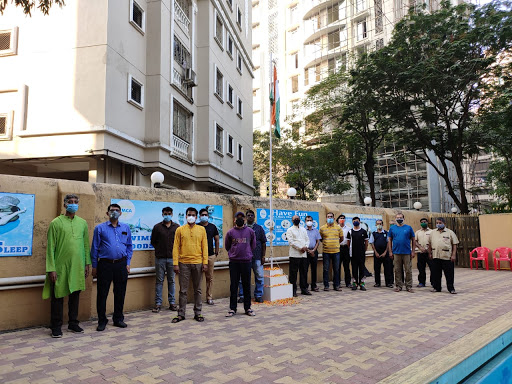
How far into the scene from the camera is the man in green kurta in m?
5.49

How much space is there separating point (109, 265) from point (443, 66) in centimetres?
1675

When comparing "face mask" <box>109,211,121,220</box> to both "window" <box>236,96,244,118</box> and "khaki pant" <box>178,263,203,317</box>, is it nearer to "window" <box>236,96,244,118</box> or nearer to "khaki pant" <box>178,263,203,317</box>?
"khaki pant" <box>178,263,203,317</box>

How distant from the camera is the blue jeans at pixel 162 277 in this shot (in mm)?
7047

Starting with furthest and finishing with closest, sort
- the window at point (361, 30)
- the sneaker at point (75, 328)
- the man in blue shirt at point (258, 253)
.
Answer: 1. the window at point (361, 30)
2. the man in blue shirt at point (258, 253)
3. the sneaker at point (75, 328)

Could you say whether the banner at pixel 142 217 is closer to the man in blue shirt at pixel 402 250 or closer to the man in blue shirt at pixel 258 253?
the man in blue shirt at pixel 258 253

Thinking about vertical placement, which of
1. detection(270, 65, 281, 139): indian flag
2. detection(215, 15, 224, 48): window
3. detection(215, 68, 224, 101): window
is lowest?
detection(270, 65, 281, 139): indian flag

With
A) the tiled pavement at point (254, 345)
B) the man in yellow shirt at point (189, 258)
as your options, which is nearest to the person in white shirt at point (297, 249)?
the tiled pavement at point (254, 345)

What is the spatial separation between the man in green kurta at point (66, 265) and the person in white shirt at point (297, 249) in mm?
4503

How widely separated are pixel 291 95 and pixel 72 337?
43.9m

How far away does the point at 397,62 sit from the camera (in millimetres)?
18859

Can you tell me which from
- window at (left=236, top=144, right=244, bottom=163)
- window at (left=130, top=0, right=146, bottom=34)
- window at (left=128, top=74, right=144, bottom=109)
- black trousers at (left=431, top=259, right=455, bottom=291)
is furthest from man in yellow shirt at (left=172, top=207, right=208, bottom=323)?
window at (left=236, top=144, right=244, bottom=163)

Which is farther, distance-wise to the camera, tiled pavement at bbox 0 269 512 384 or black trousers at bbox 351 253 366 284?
black trousers at bbox 351 253 366 284

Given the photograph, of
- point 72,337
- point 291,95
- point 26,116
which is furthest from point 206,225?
point 291,95

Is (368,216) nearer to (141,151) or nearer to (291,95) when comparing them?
(141,151)
